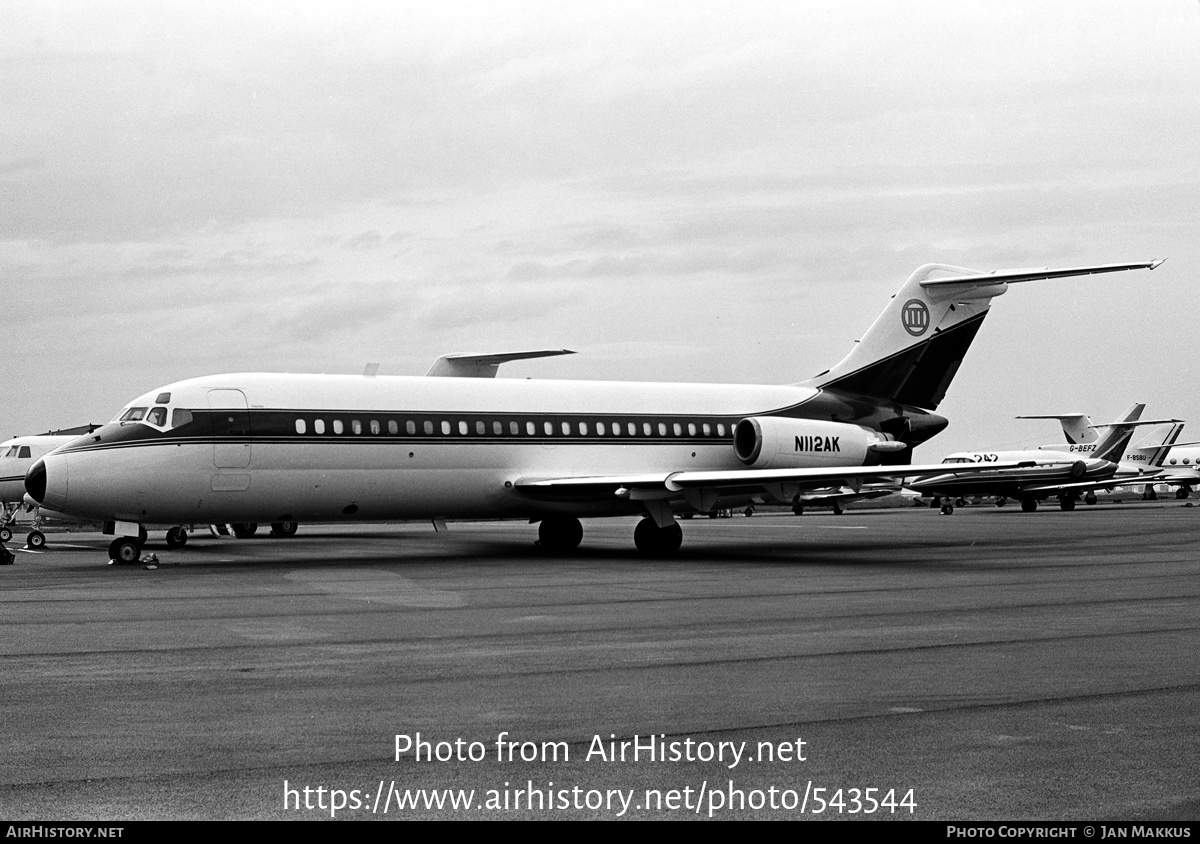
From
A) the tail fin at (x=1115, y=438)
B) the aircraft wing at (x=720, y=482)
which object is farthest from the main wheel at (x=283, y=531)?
the tail fin at (x=1115, y=438)

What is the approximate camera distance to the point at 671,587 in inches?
696

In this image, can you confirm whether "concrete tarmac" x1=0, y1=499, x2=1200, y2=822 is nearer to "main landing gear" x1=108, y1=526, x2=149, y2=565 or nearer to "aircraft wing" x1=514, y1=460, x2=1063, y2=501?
"main landing gear" x1=108, y1=526, x2=149, y2=565

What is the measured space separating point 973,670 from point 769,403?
18.4m

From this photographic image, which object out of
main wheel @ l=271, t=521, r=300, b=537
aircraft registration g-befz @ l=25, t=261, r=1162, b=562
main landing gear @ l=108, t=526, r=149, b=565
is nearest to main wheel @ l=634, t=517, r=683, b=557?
aircraft registration g-befz @ l=25, t=261, r=1162, b=562

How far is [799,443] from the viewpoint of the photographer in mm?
27078

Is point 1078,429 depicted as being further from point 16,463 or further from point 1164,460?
point 16,463

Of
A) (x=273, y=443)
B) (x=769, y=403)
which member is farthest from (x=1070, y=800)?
(x=769, y=403)

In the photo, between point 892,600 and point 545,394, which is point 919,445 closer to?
point 545,394

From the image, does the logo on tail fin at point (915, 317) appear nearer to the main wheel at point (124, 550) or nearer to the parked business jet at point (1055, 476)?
the main wheel at point (124, 550)

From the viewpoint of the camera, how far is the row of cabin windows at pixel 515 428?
22797 millimetres

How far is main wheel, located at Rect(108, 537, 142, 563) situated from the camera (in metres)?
21.8

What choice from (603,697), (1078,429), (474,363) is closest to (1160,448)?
(1078,429)
